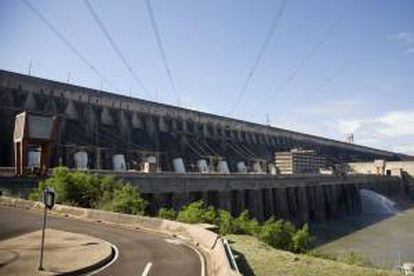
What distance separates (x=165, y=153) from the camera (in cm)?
8131

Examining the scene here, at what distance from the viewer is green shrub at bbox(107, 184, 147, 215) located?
1236 inches

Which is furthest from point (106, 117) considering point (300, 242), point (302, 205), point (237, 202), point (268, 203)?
point (300, 242)

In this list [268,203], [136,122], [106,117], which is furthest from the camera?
[136,122]

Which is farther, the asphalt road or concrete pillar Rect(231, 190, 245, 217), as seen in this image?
concrete pillar Rect(231, 190, 245, 217)

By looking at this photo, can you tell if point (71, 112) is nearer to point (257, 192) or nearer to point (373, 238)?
point (257, 192)

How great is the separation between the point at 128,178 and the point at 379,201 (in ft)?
236

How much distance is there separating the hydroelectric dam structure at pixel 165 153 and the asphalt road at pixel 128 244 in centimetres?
1024

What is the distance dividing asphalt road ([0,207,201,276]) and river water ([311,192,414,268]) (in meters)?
17.2

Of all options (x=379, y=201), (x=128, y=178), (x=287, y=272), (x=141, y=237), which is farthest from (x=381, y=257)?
(x=379, y=201)

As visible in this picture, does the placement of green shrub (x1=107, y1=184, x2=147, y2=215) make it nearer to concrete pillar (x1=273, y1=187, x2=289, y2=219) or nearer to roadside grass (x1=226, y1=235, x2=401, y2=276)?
roadside grass (x1=226, y1=235, x2=401, y2=276)

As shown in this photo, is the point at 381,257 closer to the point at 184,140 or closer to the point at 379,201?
the point at 184,140

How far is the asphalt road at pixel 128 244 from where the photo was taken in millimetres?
A: 16297

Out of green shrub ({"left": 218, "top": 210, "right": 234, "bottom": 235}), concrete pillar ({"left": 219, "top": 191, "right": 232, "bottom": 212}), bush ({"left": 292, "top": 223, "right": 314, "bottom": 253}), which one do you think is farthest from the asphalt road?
concrete pillar ({"left": 219, "top": 191, "right": 232, "bottom": 212})

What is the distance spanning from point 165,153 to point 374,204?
145ft
